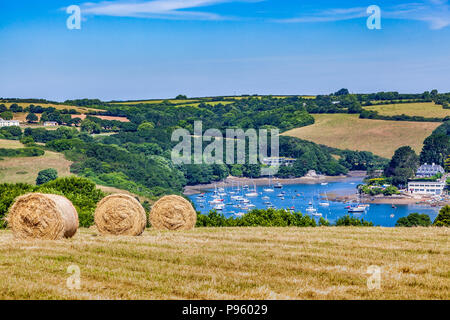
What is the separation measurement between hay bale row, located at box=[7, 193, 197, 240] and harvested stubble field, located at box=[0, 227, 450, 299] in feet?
2.62

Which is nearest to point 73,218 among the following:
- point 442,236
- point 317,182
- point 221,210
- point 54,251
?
point 54,251

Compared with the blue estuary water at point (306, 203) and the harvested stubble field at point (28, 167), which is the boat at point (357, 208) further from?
the harvested stubble field at point (28, 167)

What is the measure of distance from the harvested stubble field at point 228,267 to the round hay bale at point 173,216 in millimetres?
5108

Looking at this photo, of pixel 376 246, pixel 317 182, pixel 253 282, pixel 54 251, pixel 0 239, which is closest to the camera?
pixel 253 282

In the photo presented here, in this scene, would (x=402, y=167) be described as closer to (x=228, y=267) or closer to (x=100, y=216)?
(x=100, y=216)

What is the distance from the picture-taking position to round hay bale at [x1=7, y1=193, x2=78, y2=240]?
71.8ft

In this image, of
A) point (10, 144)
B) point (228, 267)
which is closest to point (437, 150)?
point (10, 144)

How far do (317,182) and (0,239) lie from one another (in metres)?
180

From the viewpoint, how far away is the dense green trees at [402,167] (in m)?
176

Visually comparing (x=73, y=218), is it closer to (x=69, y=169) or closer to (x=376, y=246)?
(x=376, y=246)

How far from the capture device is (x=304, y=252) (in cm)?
1881

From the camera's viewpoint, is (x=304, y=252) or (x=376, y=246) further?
(x=376, y=246)

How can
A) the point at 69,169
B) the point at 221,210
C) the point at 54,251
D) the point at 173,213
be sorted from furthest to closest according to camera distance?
1. the point at 69,169
2. the point at 221,210
3. the point at 173,213
4. the point at 54,251
